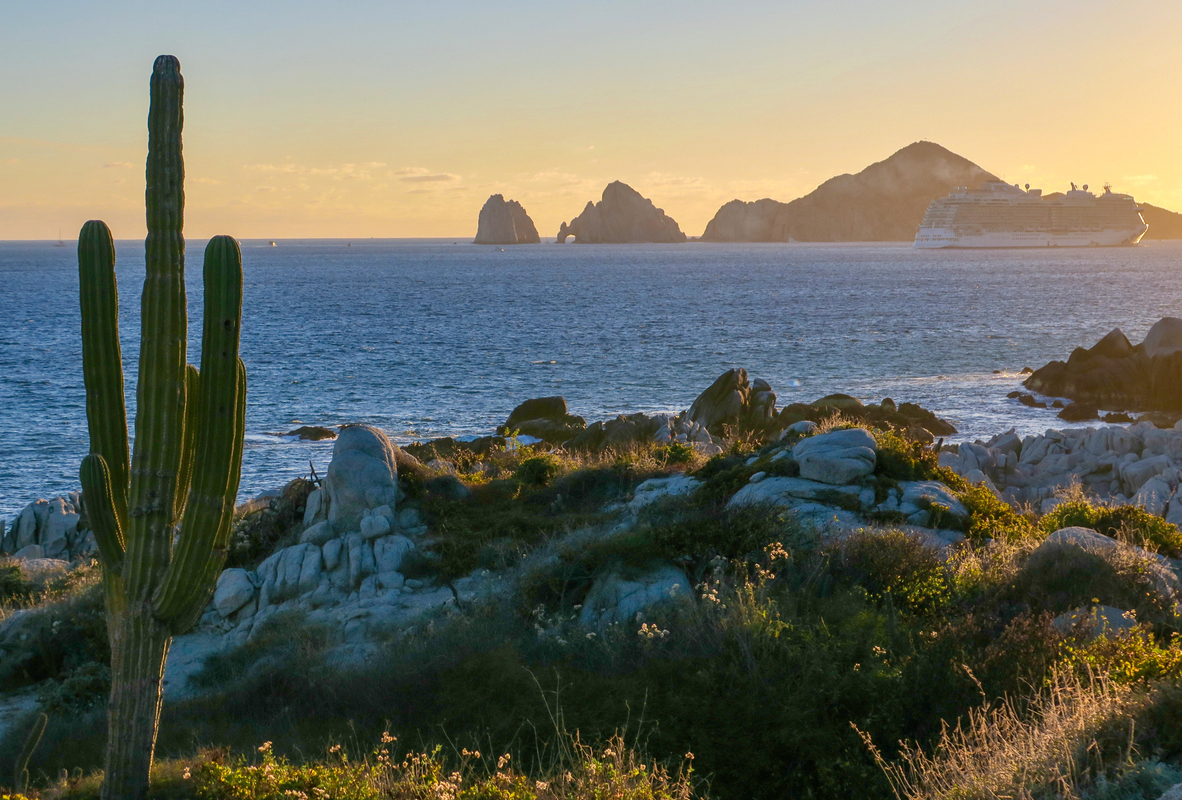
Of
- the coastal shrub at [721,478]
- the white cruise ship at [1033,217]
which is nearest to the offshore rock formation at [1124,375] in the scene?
the coastal shrub at [721,478]

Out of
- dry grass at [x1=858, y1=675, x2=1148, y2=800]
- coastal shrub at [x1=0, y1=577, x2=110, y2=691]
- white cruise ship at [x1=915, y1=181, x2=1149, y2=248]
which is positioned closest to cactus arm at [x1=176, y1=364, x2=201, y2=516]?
dry grass at [x1=858, y1=675, x2=1148, y2=800]

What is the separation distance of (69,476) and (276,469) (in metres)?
6.76

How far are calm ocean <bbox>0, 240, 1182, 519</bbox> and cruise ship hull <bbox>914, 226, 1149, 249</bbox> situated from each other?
2618 inches

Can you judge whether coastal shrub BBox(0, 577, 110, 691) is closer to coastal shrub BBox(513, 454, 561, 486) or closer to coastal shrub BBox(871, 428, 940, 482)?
coastal shrub BBox(513, 454, 561, 486)

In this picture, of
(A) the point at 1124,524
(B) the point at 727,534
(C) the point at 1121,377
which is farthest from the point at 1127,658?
(C) the point at 1121,377

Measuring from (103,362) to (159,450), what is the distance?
95cm

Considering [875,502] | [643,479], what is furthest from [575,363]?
[875,502]

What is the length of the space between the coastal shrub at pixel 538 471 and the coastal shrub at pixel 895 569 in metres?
7.06

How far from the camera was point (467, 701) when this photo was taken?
320 inches

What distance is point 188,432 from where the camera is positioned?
21.3 feet

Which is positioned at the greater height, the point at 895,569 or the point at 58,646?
the point at 895,569

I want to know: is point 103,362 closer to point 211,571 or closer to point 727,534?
point 211,571

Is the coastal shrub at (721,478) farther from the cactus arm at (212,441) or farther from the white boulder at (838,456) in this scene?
the cactus arm at (212,441)

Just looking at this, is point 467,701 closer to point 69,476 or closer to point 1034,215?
point 69,476
